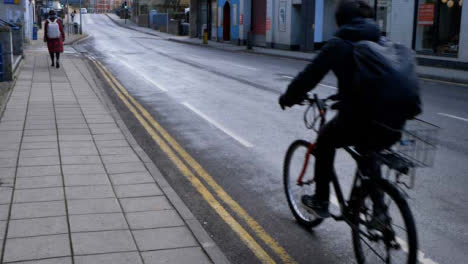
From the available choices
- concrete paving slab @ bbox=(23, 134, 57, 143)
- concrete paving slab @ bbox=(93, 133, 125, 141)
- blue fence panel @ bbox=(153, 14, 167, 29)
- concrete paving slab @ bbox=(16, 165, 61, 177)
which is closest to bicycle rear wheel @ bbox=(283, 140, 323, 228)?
concrete paving slab @ bbox=(16, 165, 61, 177)

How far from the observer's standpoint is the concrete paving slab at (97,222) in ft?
16.6

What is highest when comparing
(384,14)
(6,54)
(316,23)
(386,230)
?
(384,14)

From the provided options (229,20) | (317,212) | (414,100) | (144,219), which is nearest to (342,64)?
(414,100)

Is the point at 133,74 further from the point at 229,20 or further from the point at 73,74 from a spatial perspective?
the point at 229,20

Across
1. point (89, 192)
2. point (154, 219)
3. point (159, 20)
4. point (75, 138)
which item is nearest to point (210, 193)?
point (154, 219)

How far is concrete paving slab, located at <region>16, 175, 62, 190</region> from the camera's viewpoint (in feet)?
20.6

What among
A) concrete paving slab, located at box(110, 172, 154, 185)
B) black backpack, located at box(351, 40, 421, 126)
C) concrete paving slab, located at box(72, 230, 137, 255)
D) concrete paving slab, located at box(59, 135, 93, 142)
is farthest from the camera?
concrete paving slab, located at box(59, 135, 93, 142)

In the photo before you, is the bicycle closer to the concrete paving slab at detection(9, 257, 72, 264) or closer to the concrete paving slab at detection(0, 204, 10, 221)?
the concrete paving slab at detection(9, 257, 72, 264)

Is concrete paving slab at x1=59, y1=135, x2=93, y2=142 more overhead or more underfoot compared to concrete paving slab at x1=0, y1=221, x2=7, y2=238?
more overhead

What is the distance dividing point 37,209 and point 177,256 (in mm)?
1781

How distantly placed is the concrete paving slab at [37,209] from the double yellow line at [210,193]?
1.56 meters

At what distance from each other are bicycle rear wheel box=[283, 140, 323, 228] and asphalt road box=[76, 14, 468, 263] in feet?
0.44

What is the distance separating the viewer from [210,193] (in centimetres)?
644

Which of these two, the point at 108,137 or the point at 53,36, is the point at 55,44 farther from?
the point at 108,137
